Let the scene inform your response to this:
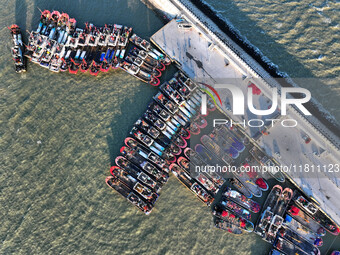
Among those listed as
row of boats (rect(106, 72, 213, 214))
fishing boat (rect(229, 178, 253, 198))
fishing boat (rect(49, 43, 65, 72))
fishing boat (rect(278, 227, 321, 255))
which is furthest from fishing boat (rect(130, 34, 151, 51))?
fishing boat (rect(278, 227, 321, 255))

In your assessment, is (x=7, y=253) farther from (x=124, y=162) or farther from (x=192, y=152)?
(x=192, y=152)

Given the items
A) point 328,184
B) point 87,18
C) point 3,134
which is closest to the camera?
point 328,184

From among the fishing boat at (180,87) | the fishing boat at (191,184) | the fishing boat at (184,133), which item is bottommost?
the fishing boat at (191,184)

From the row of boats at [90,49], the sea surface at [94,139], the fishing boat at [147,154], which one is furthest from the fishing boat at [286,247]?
the row of boats at [90,49]

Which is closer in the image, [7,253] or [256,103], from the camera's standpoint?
[7,253]

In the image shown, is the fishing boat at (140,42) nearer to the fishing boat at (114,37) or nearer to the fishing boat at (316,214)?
the fishing boat at (114,37)

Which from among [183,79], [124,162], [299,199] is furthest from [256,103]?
[124,162]

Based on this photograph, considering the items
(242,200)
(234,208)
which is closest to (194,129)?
(242,200)
